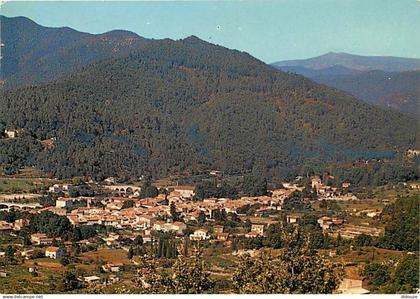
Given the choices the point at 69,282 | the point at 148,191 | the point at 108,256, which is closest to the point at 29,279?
the point at 69,282

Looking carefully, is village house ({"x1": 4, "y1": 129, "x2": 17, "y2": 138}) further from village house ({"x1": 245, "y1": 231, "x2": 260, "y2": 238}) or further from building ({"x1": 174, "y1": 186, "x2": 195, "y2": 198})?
village house ({"x1": 245, "y1": 231, "x2": 260, "y2": 238})

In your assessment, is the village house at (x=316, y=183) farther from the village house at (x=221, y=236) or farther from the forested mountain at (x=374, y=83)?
the village house at (x=221, y=236)

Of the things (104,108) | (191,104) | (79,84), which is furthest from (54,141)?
(191,104)

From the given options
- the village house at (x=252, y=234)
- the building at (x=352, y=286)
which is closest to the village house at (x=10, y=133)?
the village house at (x=252, y=234)

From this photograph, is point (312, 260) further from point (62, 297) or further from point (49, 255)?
point (49, 255)

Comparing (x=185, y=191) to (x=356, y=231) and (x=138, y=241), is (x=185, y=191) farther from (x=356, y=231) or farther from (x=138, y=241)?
(x=356, y=231)

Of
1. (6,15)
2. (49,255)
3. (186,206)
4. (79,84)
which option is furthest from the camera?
(79,84)
